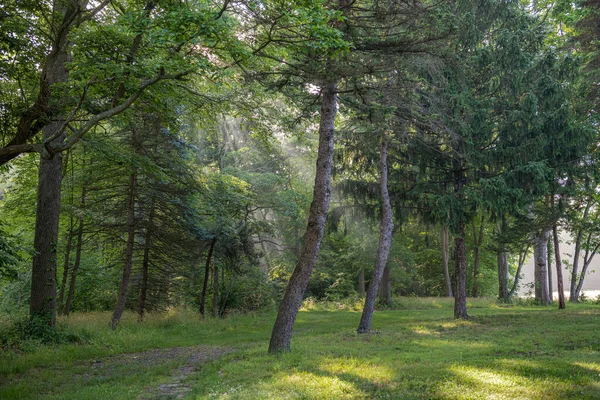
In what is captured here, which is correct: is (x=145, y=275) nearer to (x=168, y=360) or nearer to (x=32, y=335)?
(x=32, y=335)

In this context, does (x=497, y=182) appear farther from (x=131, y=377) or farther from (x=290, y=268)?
(x=290, y=268)

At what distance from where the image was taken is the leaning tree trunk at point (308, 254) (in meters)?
9.30

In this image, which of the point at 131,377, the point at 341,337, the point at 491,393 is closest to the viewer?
the point at 491,393

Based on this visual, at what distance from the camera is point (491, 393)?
5301 millimetres

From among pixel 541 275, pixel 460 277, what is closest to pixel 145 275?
pixel 460 277

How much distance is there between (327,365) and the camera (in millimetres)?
7477

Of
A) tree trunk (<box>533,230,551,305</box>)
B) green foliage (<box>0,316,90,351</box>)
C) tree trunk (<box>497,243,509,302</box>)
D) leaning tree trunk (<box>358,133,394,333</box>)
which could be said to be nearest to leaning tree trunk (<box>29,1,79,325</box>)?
green foliage (<box>0,316,90,351</box>)

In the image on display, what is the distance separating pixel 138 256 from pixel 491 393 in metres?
14.8

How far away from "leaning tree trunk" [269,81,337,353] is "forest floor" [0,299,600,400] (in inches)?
19.3

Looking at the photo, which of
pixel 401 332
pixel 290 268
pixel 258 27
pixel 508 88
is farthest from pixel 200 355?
pixel 290 268

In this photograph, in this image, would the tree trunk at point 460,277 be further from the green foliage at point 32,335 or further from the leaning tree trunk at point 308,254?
the green foliage at point 32,335

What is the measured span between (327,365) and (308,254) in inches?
103

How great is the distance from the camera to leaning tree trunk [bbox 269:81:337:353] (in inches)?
366

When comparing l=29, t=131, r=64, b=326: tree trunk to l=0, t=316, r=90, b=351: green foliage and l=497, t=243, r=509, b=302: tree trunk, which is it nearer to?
l=0, t=316, r=90, b=351: green foliage
